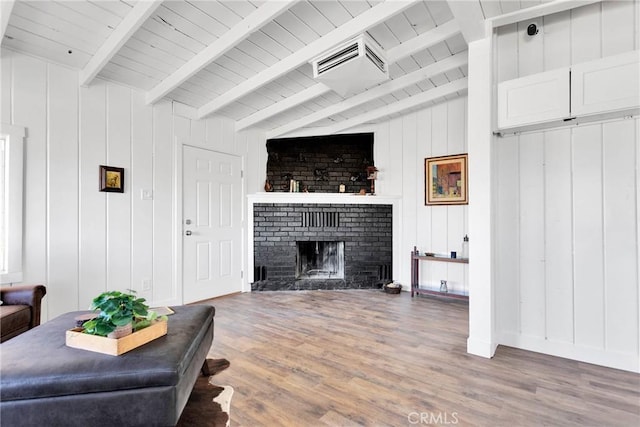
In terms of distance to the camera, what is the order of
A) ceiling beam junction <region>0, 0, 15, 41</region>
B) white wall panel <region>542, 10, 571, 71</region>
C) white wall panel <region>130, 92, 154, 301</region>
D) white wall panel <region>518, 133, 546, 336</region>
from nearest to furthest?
1. ceiling beam junction <region>0, 0, 15, 41</region>
2. white wall panel <region>542, 10, 571, 71</region>
3. white wall panel <region>518, 133, 546, 336</region>
4. white wall panel <region>130, 92, 154, 301</region>

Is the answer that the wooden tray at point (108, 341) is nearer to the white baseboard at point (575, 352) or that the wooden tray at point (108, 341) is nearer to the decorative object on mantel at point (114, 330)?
the decorative object on mantel at point (114, 330)

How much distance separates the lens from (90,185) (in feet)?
9.50

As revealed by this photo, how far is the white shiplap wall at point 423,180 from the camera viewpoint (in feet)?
12.9

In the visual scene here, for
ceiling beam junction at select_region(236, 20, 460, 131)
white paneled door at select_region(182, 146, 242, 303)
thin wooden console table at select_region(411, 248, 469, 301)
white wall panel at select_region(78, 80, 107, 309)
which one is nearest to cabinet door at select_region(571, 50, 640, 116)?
ceiling beam junction at select_region(236, 20, 460, 131)

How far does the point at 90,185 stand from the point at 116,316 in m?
→ 2.14

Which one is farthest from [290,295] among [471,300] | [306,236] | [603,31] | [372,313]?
[603,31]

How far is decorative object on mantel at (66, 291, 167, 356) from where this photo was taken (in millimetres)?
1305

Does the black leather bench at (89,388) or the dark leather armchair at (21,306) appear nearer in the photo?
the black leather bench at (89,388)

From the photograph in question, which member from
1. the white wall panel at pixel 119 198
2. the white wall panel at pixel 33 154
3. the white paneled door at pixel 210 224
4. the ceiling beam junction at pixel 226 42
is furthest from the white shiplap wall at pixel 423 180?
the white wall panel at pixel 33 154

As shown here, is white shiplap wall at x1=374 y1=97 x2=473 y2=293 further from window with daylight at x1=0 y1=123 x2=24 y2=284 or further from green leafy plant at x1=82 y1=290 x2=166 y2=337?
window with daylight at x1=0 y1=123 x2=24 y2=284

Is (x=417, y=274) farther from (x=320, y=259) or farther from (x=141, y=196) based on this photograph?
(x=141, y=196)

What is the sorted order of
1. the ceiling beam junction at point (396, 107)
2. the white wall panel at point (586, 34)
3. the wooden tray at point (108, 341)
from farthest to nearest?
the ceiling beam junction at point (396, 107) → the white wall panel at point (586, 34) → the wooden tray at point (108, 341)

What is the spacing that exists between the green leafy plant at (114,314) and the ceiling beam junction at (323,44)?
7.29 feet

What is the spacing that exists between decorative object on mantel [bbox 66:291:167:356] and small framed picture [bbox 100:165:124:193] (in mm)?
2009
